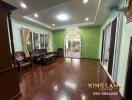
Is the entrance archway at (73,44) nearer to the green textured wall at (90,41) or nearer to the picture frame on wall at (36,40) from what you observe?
the green textured wall at (90,41)

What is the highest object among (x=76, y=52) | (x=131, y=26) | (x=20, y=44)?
(x=131, y=26)

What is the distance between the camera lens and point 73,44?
292 inches

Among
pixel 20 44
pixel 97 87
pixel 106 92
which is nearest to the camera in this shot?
pixel 106 92

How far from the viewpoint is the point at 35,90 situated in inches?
93.1

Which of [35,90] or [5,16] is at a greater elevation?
[5,16]

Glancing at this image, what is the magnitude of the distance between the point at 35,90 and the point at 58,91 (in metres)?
0.71

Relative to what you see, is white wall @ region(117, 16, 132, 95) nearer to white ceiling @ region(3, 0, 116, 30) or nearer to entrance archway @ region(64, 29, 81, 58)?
white ceiling @ region(3, 0, 116, 30)

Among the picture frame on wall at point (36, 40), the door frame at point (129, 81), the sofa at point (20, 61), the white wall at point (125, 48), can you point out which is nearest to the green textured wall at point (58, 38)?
the picture frame on wall at point (36, 40)

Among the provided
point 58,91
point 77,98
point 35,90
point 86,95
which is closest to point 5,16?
point 35,90

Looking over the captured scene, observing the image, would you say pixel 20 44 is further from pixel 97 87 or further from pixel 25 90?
pixel 97 87

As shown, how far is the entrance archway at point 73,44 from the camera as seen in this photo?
7172mm

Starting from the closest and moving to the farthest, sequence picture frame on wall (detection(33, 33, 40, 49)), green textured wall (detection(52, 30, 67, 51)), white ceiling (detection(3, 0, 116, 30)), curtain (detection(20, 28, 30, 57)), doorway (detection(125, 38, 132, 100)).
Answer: doorway (detection(125, 38, 132, 100)), white ceiling (detection(3, 0, 116, 30)), curtain (detection(20, 28, 30, 57)), picture frame on wall (detection(33, 33, 40, 49)), green textured wall (detection(52, 30, 67, 51))

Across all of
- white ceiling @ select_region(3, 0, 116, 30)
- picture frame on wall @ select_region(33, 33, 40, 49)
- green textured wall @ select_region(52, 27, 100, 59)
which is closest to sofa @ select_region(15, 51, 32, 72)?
picture frame on wall @ select_region(33, 33, 40, 49)

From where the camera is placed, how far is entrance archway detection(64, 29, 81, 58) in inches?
282
